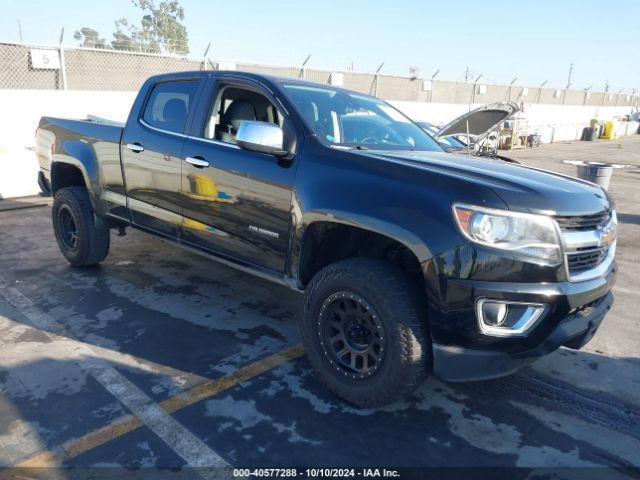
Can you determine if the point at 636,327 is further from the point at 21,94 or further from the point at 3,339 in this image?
the point at 21,94

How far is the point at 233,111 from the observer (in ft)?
13.0

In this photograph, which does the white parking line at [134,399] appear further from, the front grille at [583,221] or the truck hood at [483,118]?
the truck hood at [483,118]

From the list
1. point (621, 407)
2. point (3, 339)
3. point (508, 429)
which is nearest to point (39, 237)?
point (3, 339)

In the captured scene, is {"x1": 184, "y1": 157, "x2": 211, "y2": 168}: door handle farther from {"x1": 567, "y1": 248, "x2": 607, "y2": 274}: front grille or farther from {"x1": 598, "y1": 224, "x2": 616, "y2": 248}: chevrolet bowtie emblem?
{"x1": 598, "y1": 224, "x2": 616, "y2": 248}: chevrolet bowtie emblem

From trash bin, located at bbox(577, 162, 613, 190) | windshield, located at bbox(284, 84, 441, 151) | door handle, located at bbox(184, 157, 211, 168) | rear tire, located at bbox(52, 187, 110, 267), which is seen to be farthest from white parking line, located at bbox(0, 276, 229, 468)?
trash bin, located at bbox(577, 162, 613, 190)

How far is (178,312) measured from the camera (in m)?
4.20

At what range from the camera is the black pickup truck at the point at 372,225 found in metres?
2.45

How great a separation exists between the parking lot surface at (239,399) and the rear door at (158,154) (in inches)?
30.9

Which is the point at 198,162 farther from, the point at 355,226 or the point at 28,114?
the point at 28,114

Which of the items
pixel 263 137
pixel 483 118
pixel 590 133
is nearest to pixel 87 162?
pixel 263 137

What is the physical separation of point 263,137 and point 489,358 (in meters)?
1.76

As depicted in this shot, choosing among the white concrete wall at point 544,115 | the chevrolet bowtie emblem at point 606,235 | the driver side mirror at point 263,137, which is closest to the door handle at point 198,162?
Result: the driver side mirror at point 263,137

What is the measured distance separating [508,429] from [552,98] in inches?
1391

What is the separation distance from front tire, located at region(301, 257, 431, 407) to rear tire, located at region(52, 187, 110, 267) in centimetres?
280
